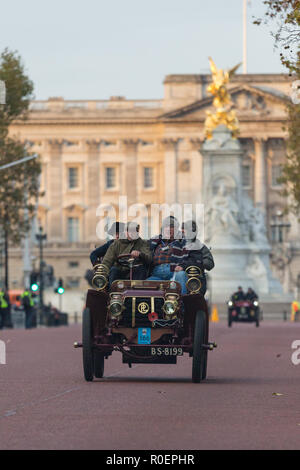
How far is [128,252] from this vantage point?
2112cm

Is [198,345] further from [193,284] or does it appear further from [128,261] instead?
[128,261]

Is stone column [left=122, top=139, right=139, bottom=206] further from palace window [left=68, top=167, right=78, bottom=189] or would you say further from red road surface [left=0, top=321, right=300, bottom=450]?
red road surface [left=0, top=321, right=300, bottom=450]

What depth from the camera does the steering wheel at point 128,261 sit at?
68.8 feet

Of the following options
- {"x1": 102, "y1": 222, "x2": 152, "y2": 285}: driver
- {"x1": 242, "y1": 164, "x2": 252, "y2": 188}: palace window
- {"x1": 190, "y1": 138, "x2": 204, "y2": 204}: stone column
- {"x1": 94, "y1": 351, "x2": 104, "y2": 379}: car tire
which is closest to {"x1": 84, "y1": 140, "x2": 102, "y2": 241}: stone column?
{"x1": 190, "y1": 138, "x2": 204, "y2": 204}: stone column

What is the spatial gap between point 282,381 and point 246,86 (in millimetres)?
115743

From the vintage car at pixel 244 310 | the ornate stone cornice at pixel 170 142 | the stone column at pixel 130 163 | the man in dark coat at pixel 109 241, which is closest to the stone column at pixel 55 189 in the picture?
the stone column at pixel 130 163

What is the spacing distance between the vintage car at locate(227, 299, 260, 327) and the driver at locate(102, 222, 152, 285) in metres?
42.1

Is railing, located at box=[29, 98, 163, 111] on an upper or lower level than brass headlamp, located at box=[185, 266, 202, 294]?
upper

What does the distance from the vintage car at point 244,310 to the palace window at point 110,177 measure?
79140 millimetres

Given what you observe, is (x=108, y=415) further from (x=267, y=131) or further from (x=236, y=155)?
Answer: (x=267, y=131)

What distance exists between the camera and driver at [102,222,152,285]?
2098 centimetres

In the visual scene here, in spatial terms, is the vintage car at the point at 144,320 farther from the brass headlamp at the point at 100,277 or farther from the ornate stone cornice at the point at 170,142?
the ornate stone cornice at the point at 170,142

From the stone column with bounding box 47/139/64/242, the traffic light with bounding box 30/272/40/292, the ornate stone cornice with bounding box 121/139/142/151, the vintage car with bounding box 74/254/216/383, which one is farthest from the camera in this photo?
A: the ornate stone cornice with bounding box 121/139/142/151

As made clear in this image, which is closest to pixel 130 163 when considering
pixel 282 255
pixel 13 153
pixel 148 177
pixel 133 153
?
pixel 133 153
